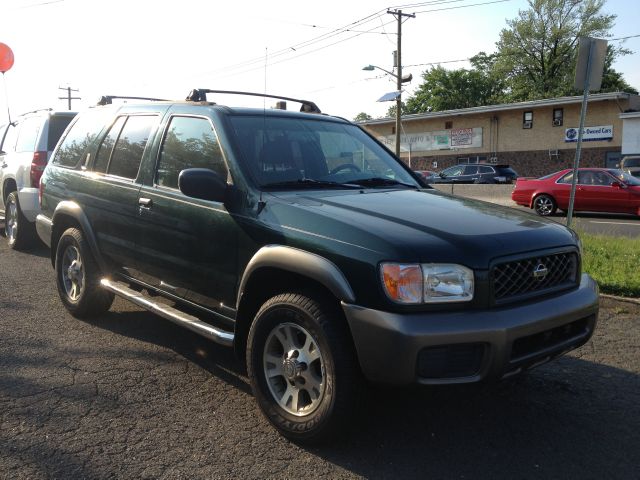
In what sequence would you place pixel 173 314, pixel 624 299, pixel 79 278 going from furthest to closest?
A: pixel 624 299
pixel 79 278
pixel 173 314

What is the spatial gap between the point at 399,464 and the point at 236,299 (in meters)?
1.33

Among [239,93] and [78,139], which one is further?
[78,139]

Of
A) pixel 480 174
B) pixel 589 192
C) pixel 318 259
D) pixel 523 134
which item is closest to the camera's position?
pixel 318 259

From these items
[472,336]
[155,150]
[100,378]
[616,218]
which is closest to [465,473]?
[472,336]

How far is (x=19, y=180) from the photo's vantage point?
28.7 feet

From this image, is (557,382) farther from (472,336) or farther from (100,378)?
(100,378)

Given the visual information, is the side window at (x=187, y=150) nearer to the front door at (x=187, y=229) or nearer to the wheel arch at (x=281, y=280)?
the front door at (x=187, y=229)

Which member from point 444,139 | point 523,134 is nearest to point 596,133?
point 523,134

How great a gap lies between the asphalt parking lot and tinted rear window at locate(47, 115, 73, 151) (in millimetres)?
Result: 4244

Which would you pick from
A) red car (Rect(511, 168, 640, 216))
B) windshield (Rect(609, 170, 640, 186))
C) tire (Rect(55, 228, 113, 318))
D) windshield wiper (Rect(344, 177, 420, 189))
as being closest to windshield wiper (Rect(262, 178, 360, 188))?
→ windshield wiper (Rect(344, 177, 420, 189))

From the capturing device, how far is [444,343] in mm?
2777

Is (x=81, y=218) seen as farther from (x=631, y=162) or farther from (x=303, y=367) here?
(x=631, y=162)

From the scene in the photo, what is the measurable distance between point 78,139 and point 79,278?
53.0 inches

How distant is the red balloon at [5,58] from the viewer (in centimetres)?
1134
